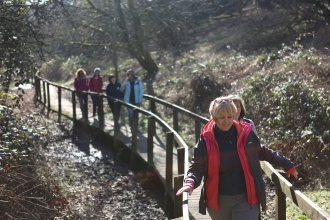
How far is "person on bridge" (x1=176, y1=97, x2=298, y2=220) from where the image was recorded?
3893 mm

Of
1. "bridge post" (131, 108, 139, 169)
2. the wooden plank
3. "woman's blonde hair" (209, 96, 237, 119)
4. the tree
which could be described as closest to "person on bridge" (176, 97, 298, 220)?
"woman's blonde hair" (209, 96, 237, 119)

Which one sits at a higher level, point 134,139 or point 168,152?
point 168,152

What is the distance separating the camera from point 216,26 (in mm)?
26906

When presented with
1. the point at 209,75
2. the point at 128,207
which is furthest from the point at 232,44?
the point at 128,207

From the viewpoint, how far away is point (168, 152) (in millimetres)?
8297

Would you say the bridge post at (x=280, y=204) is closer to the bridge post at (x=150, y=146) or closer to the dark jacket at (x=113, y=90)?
the bridge post at (x=150, y=146)

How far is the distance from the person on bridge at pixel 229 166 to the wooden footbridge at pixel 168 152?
12.4 inches

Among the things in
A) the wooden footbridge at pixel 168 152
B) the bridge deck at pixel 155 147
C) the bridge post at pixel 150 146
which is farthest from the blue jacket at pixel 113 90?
the bridge post at pixel 150 146

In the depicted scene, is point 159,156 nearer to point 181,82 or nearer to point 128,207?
point 128,207

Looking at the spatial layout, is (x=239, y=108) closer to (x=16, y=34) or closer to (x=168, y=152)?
(x=168, y=152)

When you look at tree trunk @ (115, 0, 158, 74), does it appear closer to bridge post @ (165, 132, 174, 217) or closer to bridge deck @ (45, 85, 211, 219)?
bridge deck @ (45, 85, 211, 219)

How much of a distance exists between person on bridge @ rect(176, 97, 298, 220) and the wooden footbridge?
315 mm

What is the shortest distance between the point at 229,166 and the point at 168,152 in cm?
443

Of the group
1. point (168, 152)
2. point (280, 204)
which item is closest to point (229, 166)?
point (280, 204)
